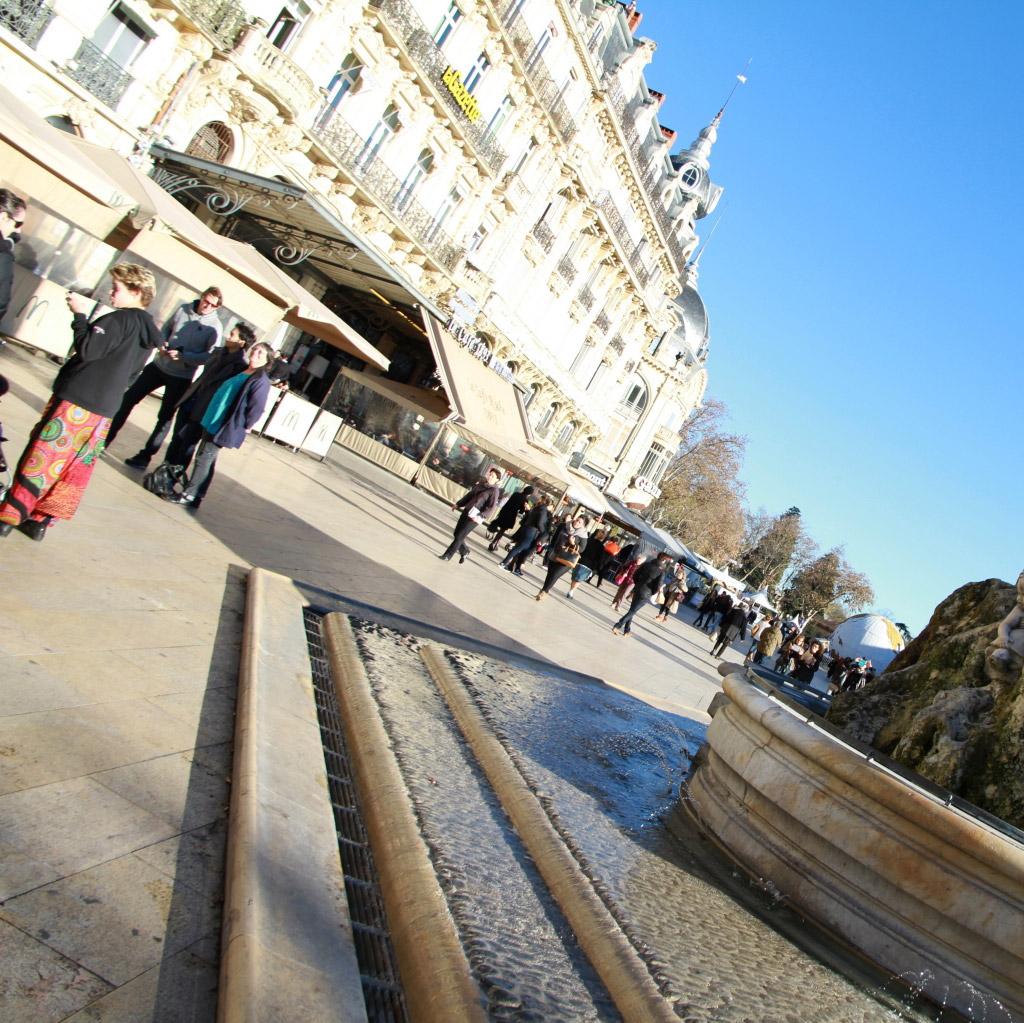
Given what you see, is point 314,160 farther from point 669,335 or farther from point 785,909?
point 669,335

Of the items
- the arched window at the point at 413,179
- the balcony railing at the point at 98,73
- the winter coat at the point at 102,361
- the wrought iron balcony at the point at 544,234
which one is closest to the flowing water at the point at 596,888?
the winter coat at the point at 102,361

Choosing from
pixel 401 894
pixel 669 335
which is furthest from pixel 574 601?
pixel 669 335

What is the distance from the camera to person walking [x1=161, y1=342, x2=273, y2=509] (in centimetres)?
642

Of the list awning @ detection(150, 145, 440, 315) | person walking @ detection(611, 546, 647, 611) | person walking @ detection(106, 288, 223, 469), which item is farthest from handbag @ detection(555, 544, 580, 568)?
awning @ detection(150, 145, 440, 315)

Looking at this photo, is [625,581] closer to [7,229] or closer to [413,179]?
[413,179]

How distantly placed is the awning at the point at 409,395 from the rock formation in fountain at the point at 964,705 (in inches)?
557

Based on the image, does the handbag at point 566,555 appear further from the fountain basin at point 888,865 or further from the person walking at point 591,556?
the fountain basin at point 888,865

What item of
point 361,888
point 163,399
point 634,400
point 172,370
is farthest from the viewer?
point 634,400

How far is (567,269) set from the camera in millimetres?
30859

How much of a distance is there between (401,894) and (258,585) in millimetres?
2665

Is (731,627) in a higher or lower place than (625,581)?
higher

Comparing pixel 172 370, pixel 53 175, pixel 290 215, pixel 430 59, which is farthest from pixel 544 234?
pixel 172 370

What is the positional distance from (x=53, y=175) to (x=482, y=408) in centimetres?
1105

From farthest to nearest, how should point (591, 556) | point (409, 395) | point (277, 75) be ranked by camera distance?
point (591, 556)
point (409, 395)
point (277, 75)
